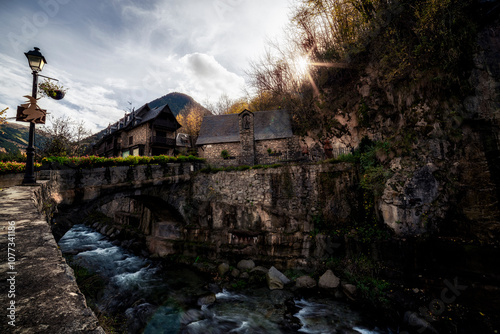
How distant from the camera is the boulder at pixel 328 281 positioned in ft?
31.6

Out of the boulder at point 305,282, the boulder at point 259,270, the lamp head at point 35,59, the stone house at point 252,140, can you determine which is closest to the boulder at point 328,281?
the boulder at point 305,282

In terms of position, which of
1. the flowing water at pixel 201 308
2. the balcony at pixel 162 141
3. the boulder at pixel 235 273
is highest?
the balcony at pixel 162 141

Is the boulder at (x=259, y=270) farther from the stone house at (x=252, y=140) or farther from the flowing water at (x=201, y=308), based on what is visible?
the stone house at (x=252, y=140)

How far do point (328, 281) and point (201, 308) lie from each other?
6202 mm

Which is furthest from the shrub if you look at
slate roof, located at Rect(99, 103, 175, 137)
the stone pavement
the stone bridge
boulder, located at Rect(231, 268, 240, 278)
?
slate roof, located at Rect(99, 103, 175, 137)

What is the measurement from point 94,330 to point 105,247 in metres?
19.9

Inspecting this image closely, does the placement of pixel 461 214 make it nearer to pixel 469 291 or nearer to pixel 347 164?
pixel 469 291

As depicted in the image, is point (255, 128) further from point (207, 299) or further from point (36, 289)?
point (36, 289)

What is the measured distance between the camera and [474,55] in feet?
29.1

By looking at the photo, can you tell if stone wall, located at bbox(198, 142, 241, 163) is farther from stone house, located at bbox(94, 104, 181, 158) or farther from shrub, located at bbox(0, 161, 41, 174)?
shrub, located at bbox(0, 161, 41, 174)

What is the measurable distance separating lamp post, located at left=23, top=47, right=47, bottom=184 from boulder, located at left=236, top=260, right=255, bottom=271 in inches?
395

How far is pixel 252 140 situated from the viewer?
69.2 feet

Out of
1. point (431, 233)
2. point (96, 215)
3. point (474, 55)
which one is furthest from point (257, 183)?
point (96, 215)

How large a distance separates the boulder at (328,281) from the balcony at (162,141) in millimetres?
25027
